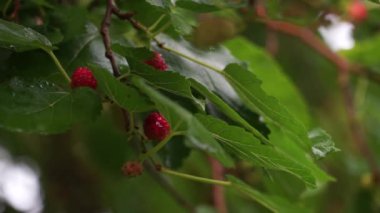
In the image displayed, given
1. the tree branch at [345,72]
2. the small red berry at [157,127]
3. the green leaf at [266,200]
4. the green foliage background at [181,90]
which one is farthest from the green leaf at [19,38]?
the tree branch at [345,72]

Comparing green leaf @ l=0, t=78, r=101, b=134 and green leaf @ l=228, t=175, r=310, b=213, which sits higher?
green leaf @ l=228, t=175, r=310, b=213

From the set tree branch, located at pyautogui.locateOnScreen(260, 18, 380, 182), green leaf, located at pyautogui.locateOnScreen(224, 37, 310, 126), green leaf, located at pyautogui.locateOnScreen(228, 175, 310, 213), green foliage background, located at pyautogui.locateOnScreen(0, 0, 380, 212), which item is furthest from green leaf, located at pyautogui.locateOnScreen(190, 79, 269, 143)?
tree branch, located at pyautogui.locateOnScreen(260, 18, 380, 182)

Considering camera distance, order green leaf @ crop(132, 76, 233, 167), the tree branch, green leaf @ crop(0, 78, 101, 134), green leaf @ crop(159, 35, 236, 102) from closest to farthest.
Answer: green leaf @ crop(132, 76, 233, 167), green leaf @ crop(0, 78, 101, 134), green leaf @ crop(159, 35, 236, 102), the tree branch

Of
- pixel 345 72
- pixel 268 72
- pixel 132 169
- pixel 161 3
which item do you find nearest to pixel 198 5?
pixel 161 3

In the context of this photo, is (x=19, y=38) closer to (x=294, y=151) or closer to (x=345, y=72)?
(x=294, y=151)

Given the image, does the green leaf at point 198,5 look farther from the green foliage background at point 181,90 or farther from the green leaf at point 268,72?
the green leaf at point 268,72

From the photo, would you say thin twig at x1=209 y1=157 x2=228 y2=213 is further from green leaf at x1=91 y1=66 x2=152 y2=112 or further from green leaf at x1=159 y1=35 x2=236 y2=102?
green leaf at x1=91 y1=66 x2=152 y2=112

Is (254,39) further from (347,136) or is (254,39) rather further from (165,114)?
(165,114)
